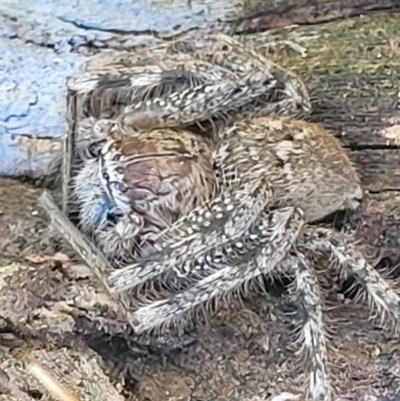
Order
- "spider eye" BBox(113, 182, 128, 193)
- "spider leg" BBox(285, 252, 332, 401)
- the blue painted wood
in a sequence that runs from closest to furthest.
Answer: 1. "spider leg" BBox(285, 252, 332, 401)
2. "spider eye" BBox(113, 182, 128, 193)
3. the blue painted wood

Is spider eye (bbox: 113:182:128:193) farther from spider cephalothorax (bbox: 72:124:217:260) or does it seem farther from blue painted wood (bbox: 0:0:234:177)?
blue painted wood (bbox: 0:0:234:177)

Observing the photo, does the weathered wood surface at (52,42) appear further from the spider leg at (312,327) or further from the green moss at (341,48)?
the spider leg at (312,327)

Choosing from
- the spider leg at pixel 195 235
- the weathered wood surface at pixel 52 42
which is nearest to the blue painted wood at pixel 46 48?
the weathered wood surface at pixel 52 42

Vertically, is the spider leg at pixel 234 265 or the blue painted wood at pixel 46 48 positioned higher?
the blue painted wood at pixel 46 48

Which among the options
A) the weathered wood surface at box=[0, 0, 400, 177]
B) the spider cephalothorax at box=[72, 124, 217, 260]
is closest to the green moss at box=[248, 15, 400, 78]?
the weathered wood surface at box=[0, 0, 400, 177]

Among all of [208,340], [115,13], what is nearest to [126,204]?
[208,340]

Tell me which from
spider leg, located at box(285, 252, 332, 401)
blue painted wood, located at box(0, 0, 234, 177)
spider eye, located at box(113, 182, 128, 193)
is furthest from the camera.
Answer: blue painted wood, located at box(0, 0, 234, 177)

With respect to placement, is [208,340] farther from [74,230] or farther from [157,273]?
[74,230]
